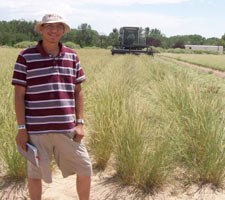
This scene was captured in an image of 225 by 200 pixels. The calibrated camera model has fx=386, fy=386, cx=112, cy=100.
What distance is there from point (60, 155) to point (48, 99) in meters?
0.44

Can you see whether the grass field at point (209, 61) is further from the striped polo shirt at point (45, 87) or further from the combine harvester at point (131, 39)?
the striped polo shirt at point (45, 87)

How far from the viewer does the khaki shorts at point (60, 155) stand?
275 centimetres

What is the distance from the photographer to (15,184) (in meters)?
3.56

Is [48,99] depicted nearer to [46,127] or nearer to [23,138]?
[46,127]

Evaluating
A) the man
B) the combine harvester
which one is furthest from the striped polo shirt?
the combine harvester

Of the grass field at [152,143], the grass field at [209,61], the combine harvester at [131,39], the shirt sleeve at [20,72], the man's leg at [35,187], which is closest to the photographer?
the shirt sleeve at [20,72]

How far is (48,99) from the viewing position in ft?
8.82

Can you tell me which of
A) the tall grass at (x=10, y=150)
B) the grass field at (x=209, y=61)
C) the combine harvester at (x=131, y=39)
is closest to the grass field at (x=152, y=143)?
the tall grass at (x=10, y=150)

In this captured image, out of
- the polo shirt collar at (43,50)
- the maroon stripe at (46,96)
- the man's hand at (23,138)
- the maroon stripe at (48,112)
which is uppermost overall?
the polo shirt collar at (43,50)

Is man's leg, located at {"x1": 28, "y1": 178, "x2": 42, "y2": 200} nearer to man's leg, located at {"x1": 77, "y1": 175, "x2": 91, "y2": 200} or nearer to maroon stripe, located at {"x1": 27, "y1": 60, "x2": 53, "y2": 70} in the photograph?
man's leg, located at {"x1": 77, "y1": 175, "x2": 91, "y2": 200}

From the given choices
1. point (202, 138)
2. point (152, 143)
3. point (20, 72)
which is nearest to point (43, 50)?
point (20, 72)

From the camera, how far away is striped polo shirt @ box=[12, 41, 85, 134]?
2.66 m

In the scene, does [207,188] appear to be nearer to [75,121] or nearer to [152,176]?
[152,176]

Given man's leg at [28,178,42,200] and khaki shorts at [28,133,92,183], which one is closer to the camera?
khaki shorts at [28,133,92,183]
